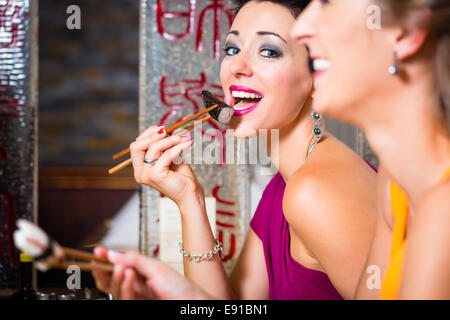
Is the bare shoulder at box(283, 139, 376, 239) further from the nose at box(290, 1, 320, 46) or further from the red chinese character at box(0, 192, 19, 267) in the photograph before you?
the red chinese character at box(0, 192, 19, 267)

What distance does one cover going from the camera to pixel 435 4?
30.6 inches

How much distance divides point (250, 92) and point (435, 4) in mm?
715

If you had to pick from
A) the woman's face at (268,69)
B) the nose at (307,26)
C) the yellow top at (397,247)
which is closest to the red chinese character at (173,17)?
the woman's face at (268,69)

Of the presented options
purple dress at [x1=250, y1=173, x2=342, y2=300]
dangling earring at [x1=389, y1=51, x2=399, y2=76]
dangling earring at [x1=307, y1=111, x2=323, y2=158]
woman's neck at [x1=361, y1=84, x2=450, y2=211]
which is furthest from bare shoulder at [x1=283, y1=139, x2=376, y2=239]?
dangling earring at [x1=389, y1=51, x2=399, y2=76]

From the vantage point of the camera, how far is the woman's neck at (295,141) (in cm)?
149

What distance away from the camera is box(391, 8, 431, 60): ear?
0.79m

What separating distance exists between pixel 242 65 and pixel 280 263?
0.60 meters

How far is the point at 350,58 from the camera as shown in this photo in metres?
0.83

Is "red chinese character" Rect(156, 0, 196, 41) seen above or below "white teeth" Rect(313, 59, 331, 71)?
above

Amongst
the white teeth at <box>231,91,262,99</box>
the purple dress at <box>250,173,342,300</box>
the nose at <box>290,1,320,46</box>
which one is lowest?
the purple dress at <box>250,173,342,300</box>

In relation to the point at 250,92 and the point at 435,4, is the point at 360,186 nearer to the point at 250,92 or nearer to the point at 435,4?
the point at 250,92

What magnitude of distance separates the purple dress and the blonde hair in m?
0.70

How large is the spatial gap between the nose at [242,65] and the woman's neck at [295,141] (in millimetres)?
202
